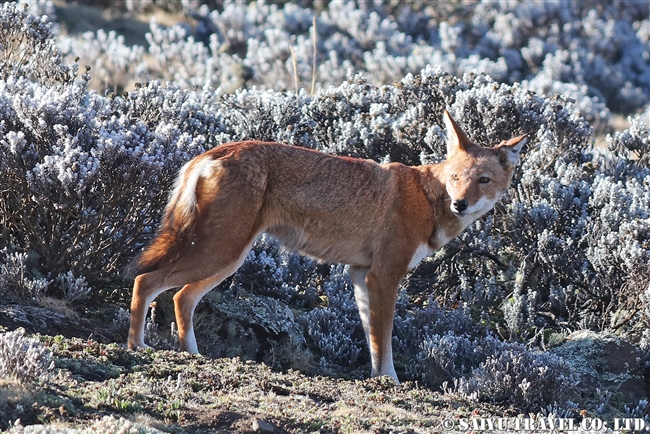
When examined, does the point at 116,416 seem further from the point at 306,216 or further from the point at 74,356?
the point at 306,216

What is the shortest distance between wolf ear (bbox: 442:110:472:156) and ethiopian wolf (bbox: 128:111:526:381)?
0.01m

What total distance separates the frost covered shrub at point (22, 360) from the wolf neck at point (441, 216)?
3.55 m

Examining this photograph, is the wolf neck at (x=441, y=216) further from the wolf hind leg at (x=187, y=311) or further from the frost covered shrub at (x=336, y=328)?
the wolf hind leg at (x=187, y=311)

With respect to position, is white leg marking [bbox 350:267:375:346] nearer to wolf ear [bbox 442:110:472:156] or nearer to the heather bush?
the heather bush

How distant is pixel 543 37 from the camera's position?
2795 cm

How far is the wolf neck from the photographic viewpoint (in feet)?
24.6

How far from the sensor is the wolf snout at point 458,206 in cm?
709

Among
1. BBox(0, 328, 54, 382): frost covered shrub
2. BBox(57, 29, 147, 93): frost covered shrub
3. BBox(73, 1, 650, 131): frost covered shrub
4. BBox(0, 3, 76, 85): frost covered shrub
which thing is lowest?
BBox(0, 328, 54, 382): frost covered shrub

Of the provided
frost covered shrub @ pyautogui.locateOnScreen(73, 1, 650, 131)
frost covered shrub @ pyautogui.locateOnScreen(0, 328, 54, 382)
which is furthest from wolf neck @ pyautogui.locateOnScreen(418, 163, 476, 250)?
frost covered shrub @ pyautogui.locateOnScreen(73, 1, 650, 131)

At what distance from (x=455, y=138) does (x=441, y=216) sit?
2.39 feet

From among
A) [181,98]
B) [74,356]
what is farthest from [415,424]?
[181,98]

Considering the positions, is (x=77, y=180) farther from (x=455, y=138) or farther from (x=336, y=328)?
(x=455, y=138)

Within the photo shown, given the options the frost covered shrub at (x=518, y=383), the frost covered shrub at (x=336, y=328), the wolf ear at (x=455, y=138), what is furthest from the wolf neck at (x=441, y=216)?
the frost covered shrub at (x=336, y=328)

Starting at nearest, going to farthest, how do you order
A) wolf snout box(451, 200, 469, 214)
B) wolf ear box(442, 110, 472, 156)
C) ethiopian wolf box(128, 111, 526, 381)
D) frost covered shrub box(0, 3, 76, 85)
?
1. ethiopian wolf box(128, 111, 526, 381)
2. wolf snout box(451, 200, 469, 214)
3. wolf ear box(442, 110, 472, 156)
4. frost covered shrub box(0, 3, 76, 85)
